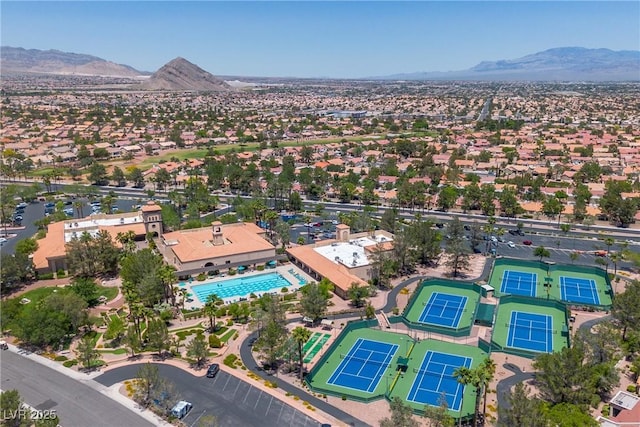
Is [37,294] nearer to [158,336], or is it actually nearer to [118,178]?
[158,336]

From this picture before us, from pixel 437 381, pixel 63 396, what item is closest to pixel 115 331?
pixel 63 396

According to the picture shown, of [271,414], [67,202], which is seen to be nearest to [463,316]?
[271,414]

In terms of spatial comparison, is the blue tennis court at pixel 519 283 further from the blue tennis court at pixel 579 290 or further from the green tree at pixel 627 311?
the green tree at pixel 627 311

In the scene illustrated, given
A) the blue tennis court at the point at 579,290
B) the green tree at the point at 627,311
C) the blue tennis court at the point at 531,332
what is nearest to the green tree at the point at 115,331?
the blue tennis court at the point at 531,332

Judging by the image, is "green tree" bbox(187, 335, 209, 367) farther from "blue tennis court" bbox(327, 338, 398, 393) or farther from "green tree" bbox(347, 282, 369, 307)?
"green tree" bbox(347, 282, 369, 307)

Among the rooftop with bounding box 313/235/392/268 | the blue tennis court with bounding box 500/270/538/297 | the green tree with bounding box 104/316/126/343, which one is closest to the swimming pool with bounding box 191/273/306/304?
the rooftop with bounding box 313/235/392/268
